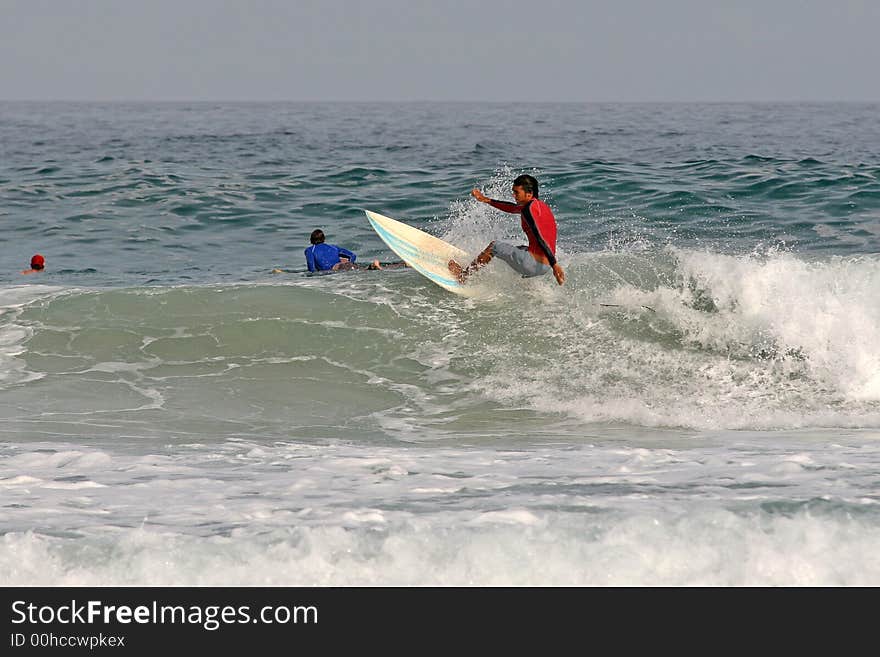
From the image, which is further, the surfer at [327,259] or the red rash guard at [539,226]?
the surfer at [327,259]

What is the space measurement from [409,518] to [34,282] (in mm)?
11416

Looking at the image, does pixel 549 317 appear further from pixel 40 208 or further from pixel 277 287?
pixel 40 208

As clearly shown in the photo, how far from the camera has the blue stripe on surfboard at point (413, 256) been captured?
11.8 metres

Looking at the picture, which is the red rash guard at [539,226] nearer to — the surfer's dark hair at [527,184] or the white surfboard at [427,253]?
the surfer's dark hair at [527,184]

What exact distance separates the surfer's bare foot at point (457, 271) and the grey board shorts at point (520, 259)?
0.74 m

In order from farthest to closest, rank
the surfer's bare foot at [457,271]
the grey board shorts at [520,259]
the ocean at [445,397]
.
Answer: the surfer's bare foot at [457,271] < the grey board shorts at [520,259] < the ocean at [445,397]

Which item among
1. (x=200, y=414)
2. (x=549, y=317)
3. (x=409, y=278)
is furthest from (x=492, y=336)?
(x=200, y=414)

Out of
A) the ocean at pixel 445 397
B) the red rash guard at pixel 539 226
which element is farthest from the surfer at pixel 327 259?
the red rash guard at pixel 539 226

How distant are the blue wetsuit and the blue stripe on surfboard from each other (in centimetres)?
86

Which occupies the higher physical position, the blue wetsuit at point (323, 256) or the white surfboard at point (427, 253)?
the white surfboard at point (427, 253)

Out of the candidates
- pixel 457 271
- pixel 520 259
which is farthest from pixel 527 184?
pixel 457 271

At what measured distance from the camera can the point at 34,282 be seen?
14.6 m

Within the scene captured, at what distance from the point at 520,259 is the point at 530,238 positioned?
0.82 feet

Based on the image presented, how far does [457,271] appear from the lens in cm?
1175
